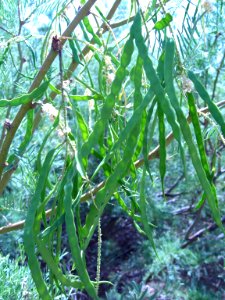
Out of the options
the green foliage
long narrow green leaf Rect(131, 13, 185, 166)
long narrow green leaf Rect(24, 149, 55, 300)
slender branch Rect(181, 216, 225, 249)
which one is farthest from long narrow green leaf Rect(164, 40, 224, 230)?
slender branch Rect(181, 216, 225, 249)

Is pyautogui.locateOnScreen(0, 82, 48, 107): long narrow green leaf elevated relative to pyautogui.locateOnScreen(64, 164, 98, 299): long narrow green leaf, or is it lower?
elevated

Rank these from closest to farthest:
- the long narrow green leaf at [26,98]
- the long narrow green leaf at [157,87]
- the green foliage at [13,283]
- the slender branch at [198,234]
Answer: the long narrow green leaf at [157,87], the long narrow green leaf at [26,98], the green foliage at [13,283], the slender branch at [198,234]

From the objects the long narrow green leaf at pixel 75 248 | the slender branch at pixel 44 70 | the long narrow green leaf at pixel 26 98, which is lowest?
the long narrow green leaf at pixel 75 248

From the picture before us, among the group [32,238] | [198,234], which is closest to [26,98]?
[32,238]

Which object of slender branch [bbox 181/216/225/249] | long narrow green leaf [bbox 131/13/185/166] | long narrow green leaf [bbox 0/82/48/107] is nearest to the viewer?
long narrow green leaf [bbox 131/13/185/166]

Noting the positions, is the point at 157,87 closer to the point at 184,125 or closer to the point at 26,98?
the point at 184,125

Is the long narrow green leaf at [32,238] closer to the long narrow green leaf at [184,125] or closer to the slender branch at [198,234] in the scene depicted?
the long narrow green leaf at [184,125]

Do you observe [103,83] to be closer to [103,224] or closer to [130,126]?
[130,126]

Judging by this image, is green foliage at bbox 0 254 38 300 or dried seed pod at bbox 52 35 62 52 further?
green foliage at bbox 0 254 38 300

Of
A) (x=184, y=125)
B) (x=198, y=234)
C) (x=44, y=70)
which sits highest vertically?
(x=44, y=70)

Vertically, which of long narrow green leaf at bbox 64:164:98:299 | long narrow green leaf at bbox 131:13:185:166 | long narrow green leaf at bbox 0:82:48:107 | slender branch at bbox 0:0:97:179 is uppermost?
slender branch at bbox 0:0:97:179

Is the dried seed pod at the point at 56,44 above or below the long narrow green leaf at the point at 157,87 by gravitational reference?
above

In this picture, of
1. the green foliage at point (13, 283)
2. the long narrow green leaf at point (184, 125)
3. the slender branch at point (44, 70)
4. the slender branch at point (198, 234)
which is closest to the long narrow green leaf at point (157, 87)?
the long narrow green leaf at point (184, 125)

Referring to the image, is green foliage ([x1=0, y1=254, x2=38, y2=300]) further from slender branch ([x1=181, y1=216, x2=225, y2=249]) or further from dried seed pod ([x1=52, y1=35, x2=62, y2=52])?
slender branch ([x1=181, y1=216, x2=225, y2=249])
